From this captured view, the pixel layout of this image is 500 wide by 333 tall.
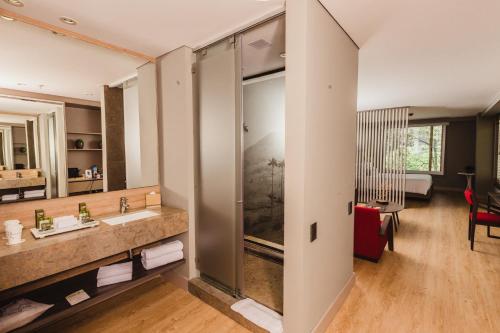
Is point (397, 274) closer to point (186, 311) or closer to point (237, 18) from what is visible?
point (186, 311)

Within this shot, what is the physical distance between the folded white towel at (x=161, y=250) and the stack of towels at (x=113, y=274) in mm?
175

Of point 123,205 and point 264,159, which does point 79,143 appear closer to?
point 123,205

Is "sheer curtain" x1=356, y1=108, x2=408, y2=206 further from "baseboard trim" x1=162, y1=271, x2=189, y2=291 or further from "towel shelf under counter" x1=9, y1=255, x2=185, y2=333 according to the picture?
"towel shelf under counter" x1=9, y1=255, x2=185, y2=333

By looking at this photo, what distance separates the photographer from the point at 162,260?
2379 millimetres

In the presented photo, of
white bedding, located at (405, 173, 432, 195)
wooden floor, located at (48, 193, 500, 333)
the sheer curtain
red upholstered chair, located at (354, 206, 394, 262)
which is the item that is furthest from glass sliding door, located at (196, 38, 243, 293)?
white bedding, located at (405, 173, 432, 195)

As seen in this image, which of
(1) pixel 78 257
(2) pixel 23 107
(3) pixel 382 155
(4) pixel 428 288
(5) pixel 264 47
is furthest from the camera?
(3) pixel 382 155

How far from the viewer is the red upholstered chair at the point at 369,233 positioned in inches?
120

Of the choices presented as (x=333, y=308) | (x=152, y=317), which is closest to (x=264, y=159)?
(x=333, y=308)

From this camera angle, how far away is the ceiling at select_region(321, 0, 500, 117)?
69.7 inches

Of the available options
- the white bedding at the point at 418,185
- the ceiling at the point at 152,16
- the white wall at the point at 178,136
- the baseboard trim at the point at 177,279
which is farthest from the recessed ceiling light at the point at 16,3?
the white bedding at the point at 418,185

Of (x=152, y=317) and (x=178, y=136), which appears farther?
(x=178, y=136)

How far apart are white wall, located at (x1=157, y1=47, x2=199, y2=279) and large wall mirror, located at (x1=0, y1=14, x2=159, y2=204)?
0.13 m

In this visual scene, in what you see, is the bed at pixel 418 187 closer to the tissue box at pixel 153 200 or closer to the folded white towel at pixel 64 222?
the tissue box at pixel 153 200

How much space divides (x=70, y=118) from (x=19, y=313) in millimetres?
1541
